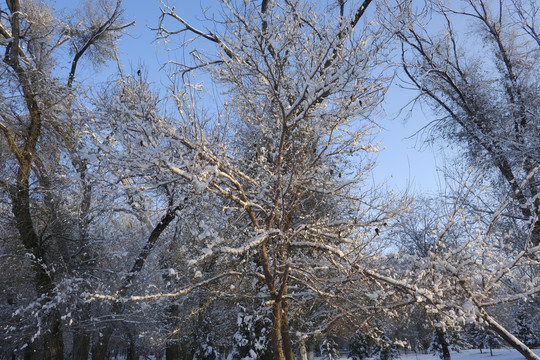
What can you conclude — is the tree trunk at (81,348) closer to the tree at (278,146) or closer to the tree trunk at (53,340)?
the tree trunk at (53,340)

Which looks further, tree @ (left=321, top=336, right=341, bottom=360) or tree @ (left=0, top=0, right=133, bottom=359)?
tree @ (left=321, top=336, right=341, bottom=360)

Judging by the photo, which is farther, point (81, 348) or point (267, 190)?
point (81, 348)

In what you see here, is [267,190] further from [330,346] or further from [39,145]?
[330,346]

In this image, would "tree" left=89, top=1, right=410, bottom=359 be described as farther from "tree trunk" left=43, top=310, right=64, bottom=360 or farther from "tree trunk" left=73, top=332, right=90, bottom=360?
"tree trunk" left=73, top=332, right=90, bottom=360

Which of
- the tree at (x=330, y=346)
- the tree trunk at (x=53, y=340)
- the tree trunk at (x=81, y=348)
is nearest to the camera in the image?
the tree trunk at (x=53, y=340)

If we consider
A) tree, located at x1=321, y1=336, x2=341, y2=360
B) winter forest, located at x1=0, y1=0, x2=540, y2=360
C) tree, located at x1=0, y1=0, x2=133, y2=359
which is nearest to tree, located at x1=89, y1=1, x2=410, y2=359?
winter forest, located at x1=0, y1=0, x2=540, y2=360

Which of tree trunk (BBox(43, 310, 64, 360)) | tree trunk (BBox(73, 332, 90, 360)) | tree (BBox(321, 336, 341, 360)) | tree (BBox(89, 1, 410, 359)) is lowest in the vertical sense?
tree (BBox(321, 336, 341, 360))

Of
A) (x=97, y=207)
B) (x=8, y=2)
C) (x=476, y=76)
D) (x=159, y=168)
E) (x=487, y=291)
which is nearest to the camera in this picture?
(x=487, y=291)

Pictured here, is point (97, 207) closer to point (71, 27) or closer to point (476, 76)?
point (71, 27)

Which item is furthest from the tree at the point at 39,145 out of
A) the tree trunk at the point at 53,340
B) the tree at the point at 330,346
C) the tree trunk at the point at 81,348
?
the tree at the point at 330,346

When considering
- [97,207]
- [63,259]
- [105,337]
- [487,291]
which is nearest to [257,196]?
[97,207]

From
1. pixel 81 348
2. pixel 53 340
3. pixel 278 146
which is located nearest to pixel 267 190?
pixel 278 146

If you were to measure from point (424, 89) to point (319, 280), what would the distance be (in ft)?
26.3

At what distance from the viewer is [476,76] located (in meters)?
11.0
